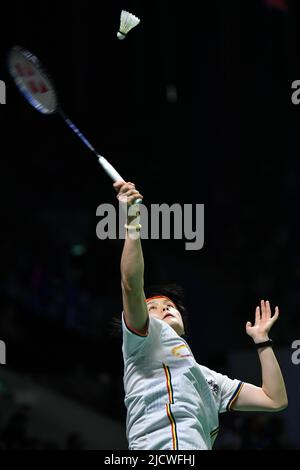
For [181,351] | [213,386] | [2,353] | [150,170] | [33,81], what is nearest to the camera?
[181,351]

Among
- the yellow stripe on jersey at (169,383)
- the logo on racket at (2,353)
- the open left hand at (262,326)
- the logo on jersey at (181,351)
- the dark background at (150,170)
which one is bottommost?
the yellow stripe on jersey at (169,383)

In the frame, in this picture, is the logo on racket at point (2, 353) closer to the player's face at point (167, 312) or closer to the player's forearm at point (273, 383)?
the player's face at point (167, 312)

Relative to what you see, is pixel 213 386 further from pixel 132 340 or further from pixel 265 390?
pixel 132 340

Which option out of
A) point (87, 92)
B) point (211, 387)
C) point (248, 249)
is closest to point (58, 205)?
point (87, 92)

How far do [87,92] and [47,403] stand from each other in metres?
4.34

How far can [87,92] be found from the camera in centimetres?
1020

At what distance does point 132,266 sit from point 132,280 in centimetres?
6

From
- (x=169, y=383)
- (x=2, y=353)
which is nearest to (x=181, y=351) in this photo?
(x=169, y=383)

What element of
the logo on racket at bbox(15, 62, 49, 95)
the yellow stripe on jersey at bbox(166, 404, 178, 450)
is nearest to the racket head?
the logo on racket at bbox(15, 62, 49, 95)

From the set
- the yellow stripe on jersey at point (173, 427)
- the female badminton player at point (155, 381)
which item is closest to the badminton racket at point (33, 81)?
the female badminton player at point (155, 381)

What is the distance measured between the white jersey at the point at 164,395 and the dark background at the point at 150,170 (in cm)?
484

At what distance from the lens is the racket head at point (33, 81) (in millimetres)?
4008

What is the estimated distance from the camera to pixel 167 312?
350 cm
